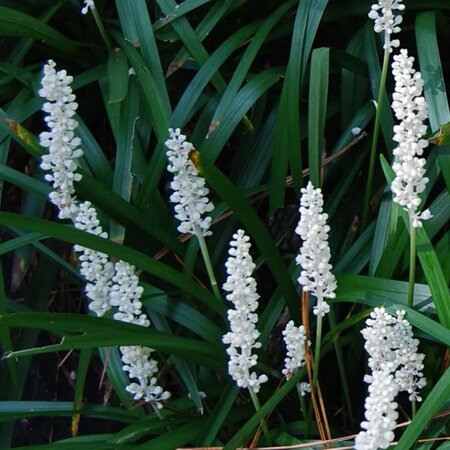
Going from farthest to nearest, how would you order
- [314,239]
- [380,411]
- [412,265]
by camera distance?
1. [412,265]
2. [314,239]
3. [380,411]

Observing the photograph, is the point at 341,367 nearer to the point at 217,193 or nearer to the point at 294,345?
the point at 294,345

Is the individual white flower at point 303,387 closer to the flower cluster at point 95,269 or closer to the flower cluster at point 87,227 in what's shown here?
the flower cluster at point 87,227

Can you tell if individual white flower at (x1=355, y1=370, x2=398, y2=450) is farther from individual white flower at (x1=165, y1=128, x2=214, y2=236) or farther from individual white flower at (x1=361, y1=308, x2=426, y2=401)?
individual white flower at (x1=165, y1=128, x2=214, y2=236)

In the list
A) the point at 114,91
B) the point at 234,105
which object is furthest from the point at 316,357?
the point at 114,91

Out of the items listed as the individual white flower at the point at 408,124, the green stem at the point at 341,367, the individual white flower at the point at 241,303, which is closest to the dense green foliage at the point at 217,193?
the green stem at the point at 341,367

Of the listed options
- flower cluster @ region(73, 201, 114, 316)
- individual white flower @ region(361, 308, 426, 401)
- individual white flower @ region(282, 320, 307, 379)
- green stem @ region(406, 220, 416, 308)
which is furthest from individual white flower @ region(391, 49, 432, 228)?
flower cluster @ region(73, 201, 114, 316)

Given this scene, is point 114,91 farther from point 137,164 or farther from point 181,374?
point 181,374

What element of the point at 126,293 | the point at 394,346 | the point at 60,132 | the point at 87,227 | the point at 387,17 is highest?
the point at 387,17

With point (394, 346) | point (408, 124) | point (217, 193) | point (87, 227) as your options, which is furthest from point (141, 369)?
point (408, 124)
